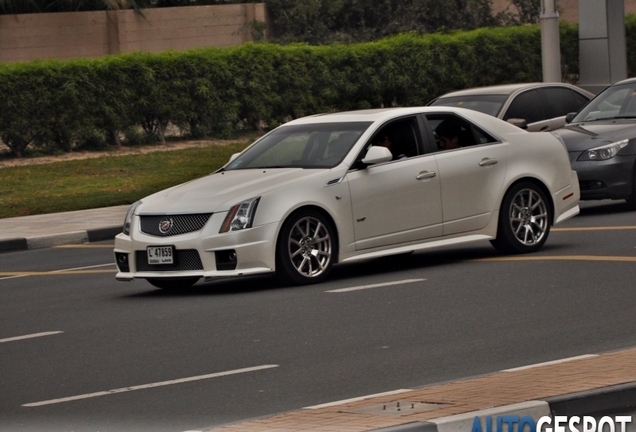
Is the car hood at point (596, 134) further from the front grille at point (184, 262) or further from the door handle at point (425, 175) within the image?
the front grille at point (184, 262)

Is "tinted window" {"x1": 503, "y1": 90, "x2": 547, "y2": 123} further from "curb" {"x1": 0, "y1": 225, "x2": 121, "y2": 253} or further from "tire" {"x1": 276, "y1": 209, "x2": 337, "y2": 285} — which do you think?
"tire" {"x1": 276, "y1": 209, "x2": 337, "y2": 285}

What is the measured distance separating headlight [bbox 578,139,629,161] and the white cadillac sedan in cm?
295

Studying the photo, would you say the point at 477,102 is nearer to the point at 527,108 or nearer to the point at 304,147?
the point at 527,108

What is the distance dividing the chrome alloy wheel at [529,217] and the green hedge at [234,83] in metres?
17.7

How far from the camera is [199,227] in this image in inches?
450

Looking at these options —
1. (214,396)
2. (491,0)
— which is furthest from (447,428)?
(491,0)

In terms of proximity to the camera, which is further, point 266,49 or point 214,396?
point 266,49

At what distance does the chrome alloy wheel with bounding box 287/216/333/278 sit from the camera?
456 inches

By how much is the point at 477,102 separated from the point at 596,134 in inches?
106

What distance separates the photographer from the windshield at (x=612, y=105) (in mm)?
17594

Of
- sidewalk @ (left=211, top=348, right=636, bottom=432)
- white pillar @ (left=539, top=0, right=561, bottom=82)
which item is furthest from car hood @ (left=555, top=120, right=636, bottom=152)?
sidewalk @ (left=211, top=348, right=636, bottom=432)

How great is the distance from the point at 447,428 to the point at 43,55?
32.1m

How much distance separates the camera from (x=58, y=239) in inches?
716

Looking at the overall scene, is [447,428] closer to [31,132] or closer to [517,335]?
[517,335]
